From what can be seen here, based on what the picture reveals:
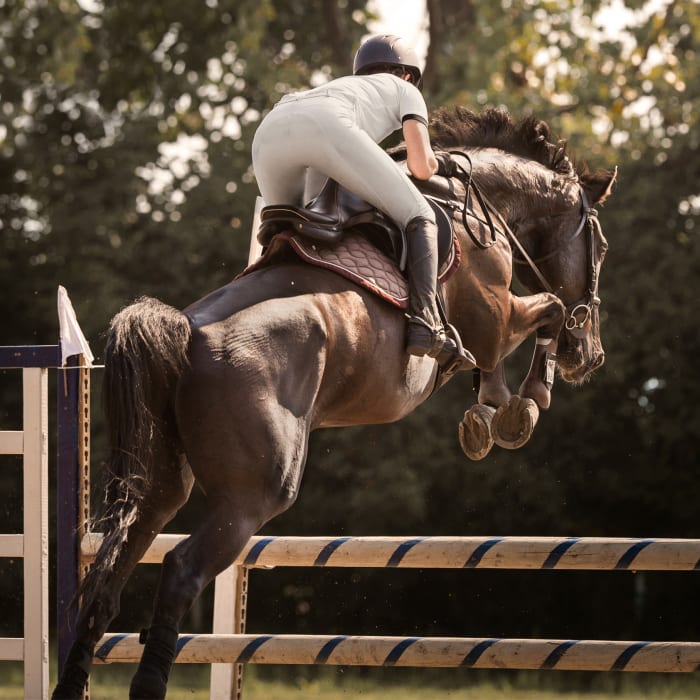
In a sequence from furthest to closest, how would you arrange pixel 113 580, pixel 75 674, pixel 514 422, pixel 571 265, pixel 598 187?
pixel 598 187 → pixel 571 265 → pixel 514 422 → pixel 113 580 → pixel 75 674

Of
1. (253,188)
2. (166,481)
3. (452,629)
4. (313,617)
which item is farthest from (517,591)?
(166,481)

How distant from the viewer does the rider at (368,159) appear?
4.62 metres

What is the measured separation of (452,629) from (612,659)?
7.87 meters

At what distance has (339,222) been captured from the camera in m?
4.66

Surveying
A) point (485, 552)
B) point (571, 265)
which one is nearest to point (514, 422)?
point (485, 552)

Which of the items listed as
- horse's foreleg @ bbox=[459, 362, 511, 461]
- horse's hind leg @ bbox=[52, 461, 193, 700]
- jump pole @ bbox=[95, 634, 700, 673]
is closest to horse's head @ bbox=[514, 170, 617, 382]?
horse's foreleg @ bbox=[459, 362, 511, 461]

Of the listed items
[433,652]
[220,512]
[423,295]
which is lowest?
[433,652]

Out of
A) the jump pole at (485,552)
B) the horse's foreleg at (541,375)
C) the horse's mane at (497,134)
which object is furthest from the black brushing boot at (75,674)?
the horse's mane at (497,134)

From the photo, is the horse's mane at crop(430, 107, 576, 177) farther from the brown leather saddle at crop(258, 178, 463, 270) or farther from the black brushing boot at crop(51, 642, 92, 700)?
the black brushing boot at crop(51, 642, 92, 700)

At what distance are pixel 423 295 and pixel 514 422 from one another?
3.73 feet

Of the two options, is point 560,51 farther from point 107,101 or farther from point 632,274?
point 107,101

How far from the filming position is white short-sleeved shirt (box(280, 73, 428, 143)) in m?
4.75

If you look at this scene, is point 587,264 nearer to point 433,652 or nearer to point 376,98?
point 376,98

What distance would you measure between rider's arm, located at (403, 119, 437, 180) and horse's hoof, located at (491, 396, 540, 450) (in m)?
1.19
